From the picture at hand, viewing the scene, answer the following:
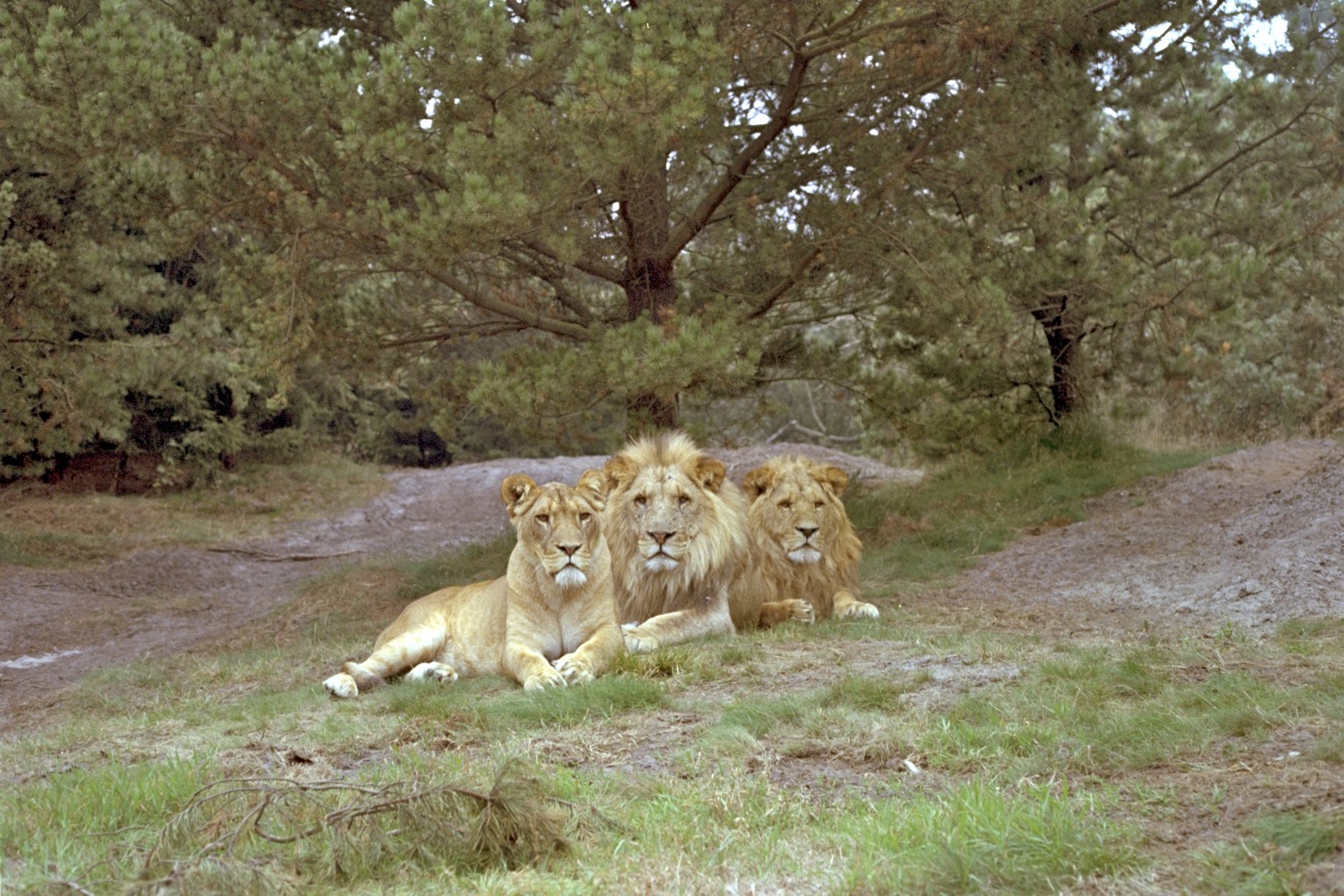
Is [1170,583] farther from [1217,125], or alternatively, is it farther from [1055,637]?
[1217,125]

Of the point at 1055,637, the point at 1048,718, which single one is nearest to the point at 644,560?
the point at 1055,637

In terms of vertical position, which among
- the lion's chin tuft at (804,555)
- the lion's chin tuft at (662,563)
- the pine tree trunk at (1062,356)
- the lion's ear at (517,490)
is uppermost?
the pine tree trunk at (1062,356)

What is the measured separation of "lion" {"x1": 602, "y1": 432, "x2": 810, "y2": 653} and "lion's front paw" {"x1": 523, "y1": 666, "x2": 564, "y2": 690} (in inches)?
48.5

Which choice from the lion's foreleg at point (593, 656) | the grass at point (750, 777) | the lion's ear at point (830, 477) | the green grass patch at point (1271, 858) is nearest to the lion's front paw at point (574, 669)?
the lion's foreleg at point (593, 656)

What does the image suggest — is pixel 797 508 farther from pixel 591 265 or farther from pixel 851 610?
pixel 591 265

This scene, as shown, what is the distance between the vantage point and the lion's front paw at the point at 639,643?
25.6ft

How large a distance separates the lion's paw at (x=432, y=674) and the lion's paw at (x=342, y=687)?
0.41 m

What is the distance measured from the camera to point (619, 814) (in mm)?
4422

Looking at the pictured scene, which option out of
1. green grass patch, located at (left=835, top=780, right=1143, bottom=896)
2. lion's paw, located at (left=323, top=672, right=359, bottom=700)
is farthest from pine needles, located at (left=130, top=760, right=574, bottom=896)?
lion's paw, located at (left=323, top=672, right=359, bottom=700)

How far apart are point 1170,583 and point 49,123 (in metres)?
9.30

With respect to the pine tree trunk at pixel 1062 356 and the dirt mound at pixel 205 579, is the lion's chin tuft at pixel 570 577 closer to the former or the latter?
the dirt mound at pixel 205 579

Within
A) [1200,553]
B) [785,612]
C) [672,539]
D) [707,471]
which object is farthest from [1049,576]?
[672,539]

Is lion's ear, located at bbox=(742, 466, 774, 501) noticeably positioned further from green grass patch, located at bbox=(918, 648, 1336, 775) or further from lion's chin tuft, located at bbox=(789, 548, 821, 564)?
green grass patch, located at bbox=(918, 648, 1336, 775)

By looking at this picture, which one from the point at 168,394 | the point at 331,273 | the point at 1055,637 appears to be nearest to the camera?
the point at 1055,637
